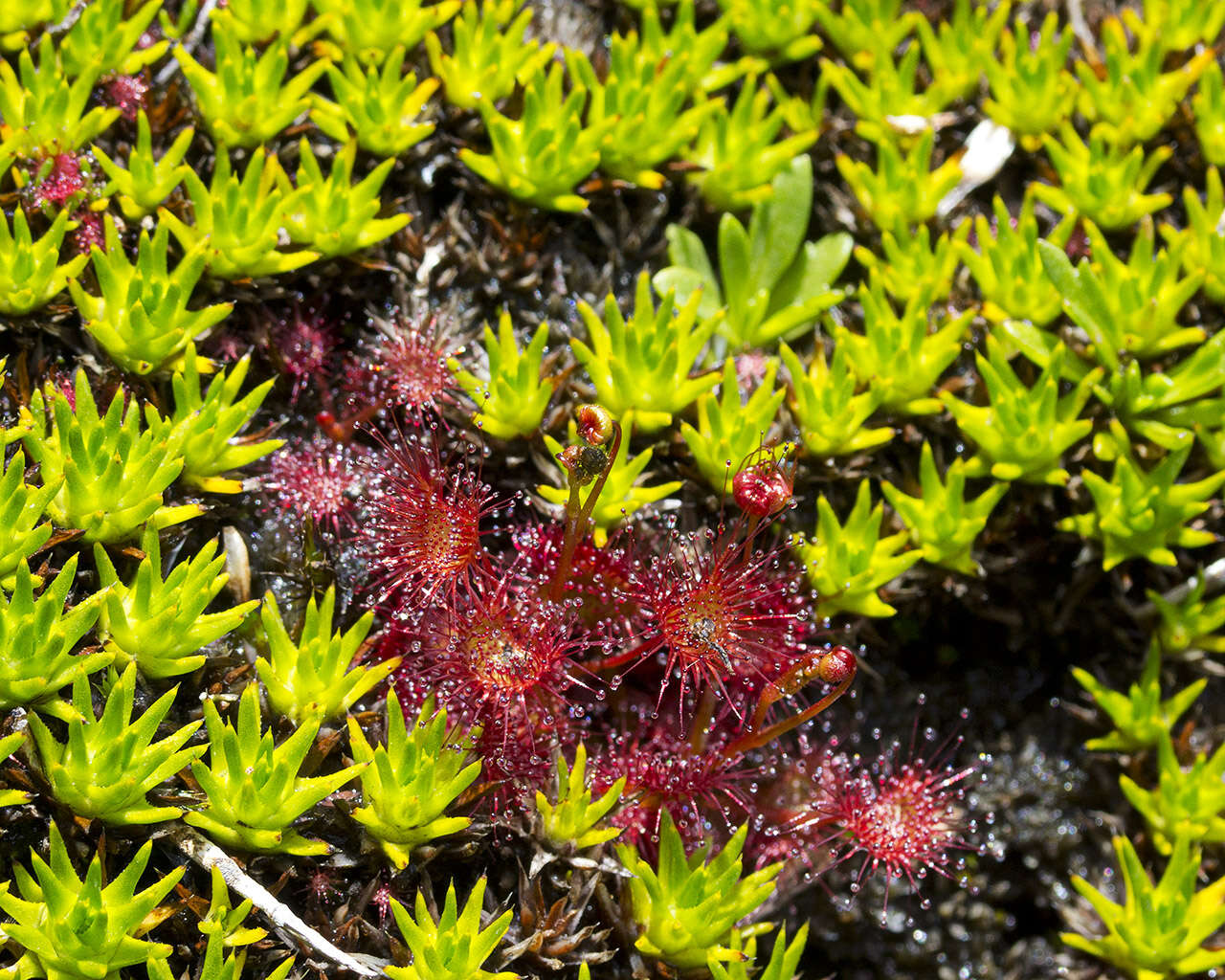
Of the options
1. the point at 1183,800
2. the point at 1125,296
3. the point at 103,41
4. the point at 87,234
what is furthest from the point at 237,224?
the point at 1183,800

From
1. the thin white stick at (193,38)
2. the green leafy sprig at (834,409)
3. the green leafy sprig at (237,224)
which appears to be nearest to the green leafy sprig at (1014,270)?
the green leafy sprig at (834,409)

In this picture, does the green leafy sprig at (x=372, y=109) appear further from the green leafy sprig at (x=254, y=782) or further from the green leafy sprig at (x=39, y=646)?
the green leafy sprig at (x=254, y=782)

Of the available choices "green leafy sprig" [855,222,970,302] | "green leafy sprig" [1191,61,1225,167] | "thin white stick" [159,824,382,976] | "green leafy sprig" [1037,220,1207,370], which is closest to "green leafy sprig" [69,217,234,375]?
"thin white stick" [159,824,382,976]

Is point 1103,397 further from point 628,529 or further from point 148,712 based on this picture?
point 148,712

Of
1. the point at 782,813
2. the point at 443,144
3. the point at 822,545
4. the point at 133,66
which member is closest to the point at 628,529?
the point at 822,545

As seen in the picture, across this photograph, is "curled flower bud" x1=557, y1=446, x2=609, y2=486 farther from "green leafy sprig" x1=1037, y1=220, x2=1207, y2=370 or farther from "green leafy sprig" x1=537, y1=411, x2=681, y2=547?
"green leafy sprig" x1=1037, y1=220, x2=1207, y2=370

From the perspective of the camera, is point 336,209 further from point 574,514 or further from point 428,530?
point 574,514
